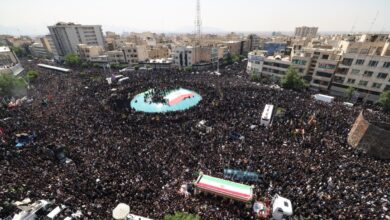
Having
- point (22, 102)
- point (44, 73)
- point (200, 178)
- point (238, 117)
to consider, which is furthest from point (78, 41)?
point (200, 178)

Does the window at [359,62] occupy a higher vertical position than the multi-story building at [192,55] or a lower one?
higher

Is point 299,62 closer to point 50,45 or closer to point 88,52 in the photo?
point 88,52

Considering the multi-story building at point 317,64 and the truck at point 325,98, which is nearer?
the truck at point 325,98

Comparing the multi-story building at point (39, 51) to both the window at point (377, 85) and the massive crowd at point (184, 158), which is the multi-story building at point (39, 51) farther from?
the window at point (377, 85)

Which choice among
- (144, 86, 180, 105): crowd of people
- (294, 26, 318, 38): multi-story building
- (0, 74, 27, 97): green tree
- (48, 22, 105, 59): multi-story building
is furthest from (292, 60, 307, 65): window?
(294, 26, 318, 38): multi-story building

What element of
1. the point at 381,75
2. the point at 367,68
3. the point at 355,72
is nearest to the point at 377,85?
the point at 381,75

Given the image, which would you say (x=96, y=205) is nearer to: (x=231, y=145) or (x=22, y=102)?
(x=231, y=145)

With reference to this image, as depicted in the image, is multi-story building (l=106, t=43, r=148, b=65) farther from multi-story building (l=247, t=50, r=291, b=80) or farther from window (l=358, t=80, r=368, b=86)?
window (l=358, t=80, r=368, b=86)

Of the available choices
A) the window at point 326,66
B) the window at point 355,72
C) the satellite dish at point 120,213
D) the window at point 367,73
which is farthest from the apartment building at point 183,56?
the satellite dish at point 120,213
